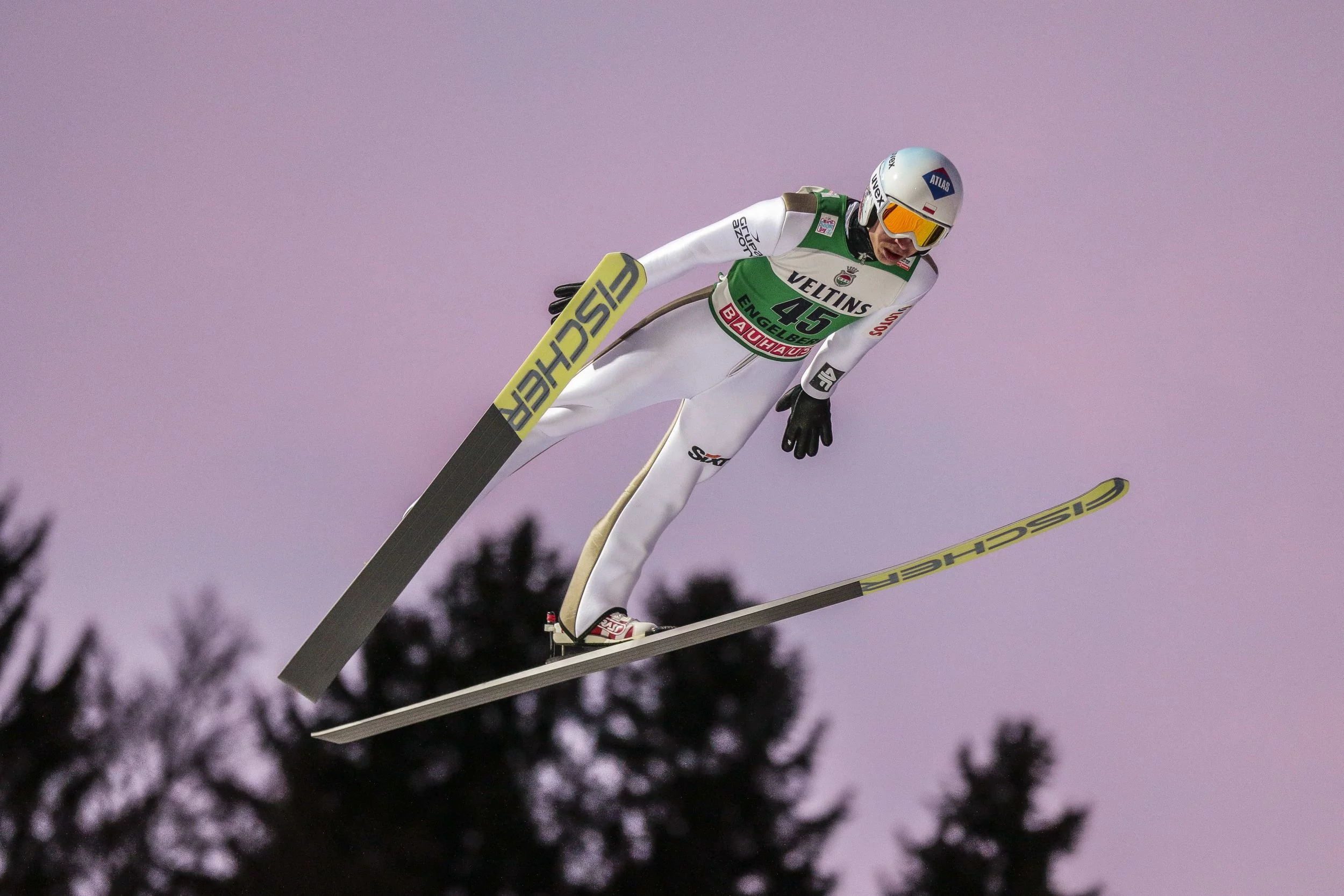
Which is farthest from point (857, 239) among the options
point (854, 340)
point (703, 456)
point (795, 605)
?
point (795, 605)

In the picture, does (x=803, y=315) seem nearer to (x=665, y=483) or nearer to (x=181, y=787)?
(x=665, y=483)

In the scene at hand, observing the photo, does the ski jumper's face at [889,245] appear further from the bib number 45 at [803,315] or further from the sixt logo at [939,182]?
the bib number 45 at [803,315]

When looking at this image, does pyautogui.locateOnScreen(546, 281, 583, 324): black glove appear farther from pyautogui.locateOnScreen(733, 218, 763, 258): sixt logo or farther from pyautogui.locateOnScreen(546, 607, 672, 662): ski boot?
pyautogui.locateOnScreen(546, 607, 672, 662): ski boot

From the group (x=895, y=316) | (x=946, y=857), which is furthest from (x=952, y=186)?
(x=946, y=857)

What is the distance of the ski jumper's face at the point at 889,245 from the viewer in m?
3.58

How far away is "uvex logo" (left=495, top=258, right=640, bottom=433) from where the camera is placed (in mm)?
3547

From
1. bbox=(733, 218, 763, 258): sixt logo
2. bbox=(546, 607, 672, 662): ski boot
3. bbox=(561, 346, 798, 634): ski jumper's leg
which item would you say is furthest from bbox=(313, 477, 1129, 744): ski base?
bbox=(733, 218, 763, 258): sixt logo

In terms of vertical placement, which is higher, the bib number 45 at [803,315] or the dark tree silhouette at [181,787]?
the bib number 45 at [803,315]

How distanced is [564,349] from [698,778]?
692 centimetres

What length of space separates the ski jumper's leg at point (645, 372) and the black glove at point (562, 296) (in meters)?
0.22

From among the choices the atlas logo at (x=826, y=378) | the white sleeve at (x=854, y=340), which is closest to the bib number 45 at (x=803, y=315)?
the white sleeve at (x=854, y=340)

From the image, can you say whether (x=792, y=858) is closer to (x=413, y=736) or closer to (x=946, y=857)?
(x=946, y=857)

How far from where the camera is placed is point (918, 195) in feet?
11.5

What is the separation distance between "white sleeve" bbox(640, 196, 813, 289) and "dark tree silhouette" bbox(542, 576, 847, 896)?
19.4 ft
